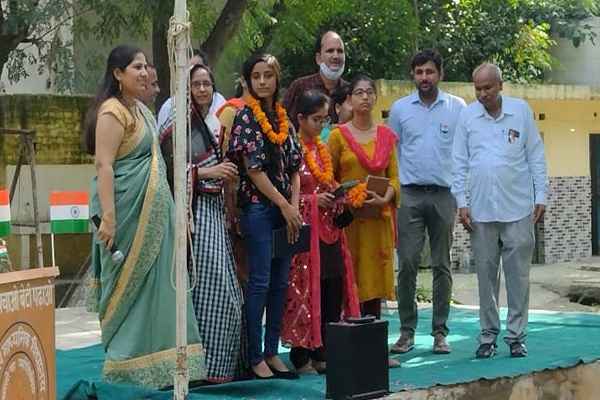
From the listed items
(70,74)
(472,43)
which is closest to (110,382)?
(70,74)

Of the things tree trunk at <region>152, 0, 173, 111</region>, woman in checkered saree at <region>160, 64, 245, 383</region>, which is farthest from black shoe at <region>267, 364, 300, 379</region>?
tree trunk at <region>152, 0, 173, 111</region>

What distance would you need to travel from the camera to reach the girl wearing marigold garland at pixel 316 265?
18.7 feet

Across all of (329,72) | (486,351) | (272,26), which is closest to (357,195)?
(329,72)

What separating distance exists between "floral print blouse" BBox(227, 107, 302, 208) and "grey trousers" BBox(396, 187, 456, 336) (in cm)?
125

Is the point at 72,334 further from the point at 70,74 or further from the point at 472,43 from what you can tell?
the point at 472,43

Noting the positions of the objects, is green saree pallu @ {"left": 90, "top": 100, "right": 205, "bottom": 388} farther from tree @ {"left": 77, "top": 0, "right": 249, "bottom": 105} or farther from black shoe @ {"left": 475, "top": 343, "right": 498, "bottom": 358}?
tree @ {"left": 77, "top": 0, "right": 249, "bottom": 105}

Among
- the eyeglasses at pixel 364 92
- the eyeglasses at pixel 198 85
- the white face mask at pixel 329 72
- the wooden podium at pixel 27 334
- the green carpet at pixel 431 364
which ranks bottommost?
the green carpet at pixel 431 364

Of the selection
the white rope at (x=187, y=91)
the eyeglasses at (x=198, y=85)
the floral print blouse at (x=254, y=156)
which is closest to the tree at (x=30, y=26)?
the eyeglasses at (x=198, y=85)

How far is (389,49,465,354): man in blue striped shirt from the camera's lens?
653 centimetres

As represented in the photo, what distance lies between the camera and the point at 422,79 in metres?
6.50

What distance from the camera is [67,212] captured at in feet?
20.8

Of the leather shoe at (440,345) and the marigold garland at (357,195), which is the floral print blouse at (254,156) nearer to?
the marigold garland at (357,195)

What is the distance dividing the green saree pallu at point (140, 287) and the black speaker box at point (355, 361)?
2.10 feet

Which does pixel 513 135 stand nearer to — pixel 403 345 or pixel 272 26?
pixel 403 345
